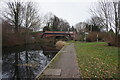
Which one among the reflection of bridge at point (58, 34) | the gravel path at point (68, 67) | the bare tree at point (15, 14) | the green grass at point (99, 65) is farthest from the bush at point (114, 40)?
the reflection of bridge at point (58, 34)

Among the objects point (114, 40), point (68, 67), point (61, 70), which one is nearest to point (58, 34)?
point (114, 40)

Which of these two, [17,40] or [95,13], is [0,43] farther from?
[95,13]

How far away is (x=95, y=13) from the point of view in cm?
1836

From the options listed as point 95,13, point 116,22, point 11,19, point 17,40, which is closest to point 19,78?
point 116,22

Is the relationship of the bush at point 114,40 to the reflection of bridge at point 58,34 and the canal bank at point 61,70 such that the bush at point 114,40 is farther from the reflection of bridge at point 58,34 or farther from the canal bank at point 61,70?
the reflection of bridge at point 58,34

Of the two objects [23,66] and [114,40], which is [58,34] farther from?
[23,66]

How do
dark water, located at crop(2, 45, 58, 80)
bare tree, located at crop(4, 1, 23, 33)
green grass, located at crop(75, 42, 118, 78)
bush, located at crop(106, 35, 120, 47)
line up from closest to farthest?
green grass, located at crop(75, 42, 118, 78)
dark water, located at crop(2, 45, 58, 80)
bush, located at crop(106, 35, 120, 47)
bare tree, located at crop(4, 1, 23, 33)

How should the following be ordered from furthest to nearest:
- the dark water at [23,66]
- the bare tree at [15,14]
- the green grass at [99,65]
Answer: the bare tree at [15,14], the dark water at [23,66], the green grass at [99,65]

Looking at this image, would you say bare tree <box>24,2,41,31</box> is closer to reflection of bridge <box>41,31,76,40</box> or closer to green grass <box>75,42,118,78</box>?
reflection of bridge <box>41,31,76,40</box>

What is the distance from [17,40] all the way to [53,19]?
39680mm

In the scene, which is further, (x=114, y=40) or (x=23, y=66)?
(x=114, y=40)

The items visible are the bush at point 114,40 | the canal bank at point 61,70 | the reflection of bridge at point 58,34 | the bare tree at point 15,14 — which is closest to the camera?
the canal bank at point 61,70

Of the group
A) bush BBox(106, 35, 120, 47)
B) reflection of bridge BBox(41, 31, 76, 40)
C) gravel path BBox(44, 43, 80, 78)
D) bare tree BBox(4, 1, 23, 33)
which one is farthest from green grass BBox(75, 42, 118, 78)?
reflection of bridge BBox(41, 31, 76, 40)

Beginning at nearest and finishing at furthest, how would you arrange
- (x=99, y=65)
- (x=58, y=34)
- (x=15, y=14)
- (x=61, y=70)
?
(x=61, y=70)
(x=99, y=65)
(x=15, y=14)
(x=58, y=34)
